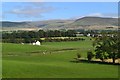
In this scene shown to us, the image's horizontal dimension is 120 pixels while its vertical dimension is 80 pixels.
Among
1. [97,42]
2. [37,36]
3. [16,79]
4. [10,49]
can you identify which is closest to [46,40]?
[37,36]

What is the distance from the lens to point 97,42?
76000 millimetres

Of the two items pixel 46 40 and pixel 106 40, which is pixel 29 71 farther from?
pixel 46 40

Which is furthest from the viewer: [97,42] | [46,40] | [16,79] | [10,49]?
[46,40]

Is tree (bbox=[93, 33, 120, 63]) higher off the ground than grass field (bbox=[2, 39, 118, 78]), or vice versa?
tree (bbox=[93, 33, 120, 63])

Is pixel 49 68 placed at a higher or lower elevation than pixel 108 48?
lower

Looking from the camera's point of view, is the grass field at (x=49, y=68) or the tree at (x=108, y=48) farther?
the tree at (x=108, y=48)

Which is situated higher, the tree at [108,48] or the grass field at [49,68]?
the tree at [108,48]

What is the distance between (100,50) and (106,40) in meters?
2.64

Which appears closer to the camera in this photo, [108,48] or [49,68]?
[49,68]

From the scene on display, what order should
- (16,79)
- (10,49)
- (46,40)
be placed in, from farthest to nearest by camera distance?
(46,40) < (10,49) < (16,79)

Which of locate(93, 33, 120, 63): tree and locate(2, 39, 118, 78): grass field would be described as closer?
locate(2, 39, 118, 78): grass field

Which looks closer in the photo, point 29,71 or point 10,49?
point 29,71

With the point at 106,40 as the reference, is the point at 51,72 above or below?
below

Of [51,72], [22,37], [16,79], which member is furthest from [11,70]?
[22,37]
